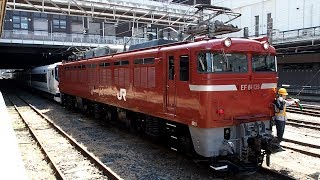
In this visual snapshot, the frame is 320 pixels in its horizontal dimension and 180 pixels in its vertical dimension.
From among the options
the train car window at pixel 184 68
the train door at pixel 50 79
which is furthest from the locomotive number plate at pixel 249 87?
the train door at pixel 50 79

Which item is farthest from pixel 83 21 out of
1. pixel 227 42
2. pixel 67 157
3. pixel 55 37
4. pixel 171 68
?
pixel 227 42

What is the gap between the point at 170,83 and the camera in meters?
9.09

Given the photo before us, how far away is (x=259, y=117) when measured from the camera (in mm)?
8539

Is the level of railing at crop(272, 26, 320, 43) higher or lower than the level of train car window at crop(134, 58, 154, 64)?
higher

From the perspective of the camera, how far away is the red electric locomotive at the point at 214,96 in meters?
7.90

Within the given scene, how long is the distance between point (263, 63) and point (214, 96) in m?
1.93

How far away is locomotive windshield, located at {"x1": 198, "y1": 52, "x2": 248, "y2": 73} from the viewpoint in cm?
793

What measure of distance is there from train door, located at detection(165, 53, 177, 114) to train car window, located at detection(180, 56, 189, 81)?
0.28 metres

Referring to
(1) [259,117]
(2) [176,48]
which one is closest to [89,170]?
(2) [176,48]

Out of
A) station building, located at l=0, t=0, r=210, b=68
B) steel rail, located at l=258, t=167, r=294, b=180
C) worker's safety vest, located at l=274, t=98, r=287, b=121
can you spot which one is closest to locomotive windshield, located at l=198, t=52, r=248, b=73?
worker's safety vest, located at l=274, t=98, r=287, b=121

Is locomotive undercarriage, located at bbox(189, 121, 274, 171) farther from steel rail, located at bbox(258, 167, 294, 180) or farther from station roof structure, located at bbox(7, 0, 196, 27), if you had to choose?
station roof structure, located at bbox(7, 0, 196, 27)

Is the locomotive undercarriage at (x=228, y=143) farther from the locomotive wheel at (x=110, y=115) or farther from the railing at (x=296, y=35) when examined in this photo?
the railing at (x=296, y=35)

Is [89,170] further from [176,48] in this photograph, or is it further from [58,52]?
[58,52]

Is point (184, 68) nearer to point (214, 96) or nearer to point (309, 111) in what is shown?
point (214, 96)
